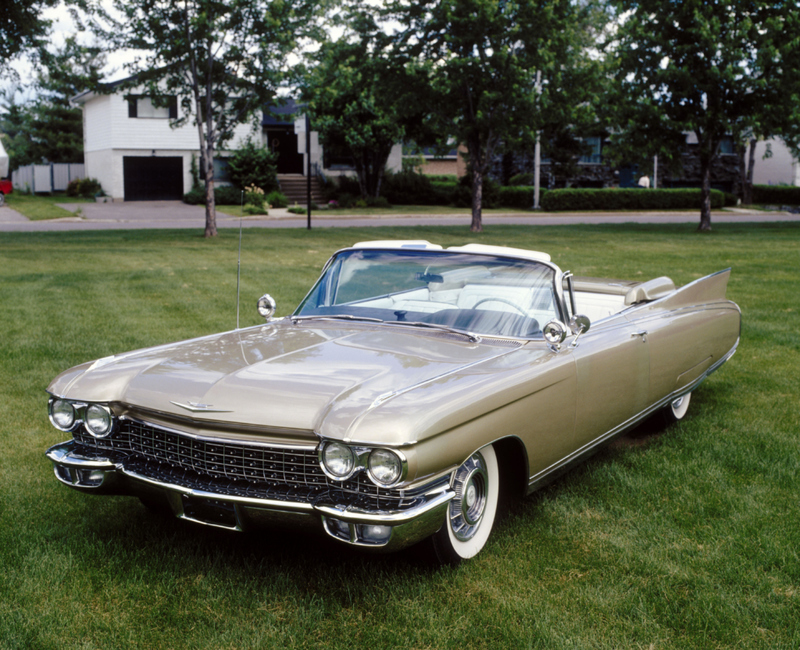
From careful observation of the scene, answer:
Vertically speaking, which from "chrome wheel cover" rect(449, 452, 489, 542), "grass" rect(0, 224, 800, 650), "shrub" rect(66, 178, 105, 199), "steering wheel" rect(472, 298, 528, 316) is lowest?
"grass" rect(0, 224, 800, 650)

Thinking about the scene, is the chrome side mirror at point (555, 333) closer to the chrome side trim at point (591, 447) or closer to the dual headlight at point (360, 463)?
the chrome side trim at point (591, 447)

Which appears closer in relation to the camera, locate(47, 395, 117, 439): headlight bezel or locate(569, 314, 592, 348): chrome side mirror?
locate(47, 395, 117, 439): headlight bezel

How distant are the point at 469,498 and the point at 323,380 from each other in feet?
2.58

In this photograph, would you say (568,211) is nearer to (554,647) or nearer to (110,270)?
(110,270)

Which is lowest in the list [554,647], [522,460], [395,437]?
[554,647]

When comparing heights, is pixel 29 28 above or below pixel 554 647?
above

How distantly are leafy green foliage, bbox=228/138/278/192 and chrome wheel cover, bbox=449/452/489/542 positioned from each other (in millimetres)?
30835

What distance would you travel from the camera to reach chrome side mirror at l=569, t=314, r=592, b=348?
12.6ft

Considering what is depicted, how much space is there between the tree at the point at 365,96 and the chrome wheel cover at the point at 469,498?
16995 mm

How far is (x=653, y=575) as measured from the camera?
3289 mm

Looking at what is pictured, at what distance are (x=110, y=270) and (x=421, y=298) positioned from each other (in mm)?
9720

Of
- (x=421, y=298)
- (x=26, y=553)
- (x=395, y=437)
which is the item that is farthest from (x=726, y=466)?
(x=26, y=553)

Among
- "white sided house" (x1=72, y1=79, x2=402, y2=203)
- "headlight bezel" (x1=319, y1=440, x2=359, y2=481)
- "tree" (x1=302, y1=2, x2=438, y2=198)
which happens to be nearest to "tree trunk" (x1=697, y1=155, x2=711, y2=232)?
"tree" (x1=302, y1=2, x2=438, y2=198)

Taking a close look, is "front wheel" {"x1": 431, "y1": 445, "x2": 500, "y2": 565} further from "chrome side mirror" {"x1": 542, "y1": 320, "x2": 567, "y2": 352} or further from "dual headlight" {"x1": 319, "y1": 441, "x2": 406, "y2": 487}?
"chrome side mirror" {"x1": 542, "y1": 320, "x2": 567, "y2": 352}
